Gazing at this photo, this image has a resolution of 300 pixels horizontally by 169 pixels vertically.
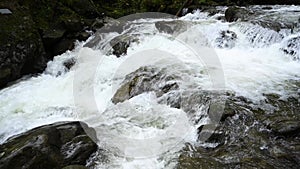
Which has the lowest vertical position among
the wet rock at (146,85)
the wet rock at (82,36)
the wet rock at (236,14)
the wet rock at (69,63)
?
the wet rock at (146,85)

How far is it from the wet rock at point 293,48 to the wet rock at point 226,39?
131cm

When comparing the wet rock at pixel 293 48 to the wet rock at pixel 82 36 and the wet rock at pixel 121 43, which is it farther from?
the wet rock at pixel 82 36

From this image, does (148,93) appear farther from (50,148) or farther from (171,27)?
(171,27)

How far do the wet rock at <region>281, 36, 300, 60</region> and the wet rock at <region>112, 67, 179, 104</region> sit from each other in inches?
117

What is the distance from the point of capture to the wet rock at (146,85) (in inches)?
214

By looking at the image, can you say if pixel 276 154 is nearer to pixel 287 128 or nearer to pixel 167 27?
pixel 287 128

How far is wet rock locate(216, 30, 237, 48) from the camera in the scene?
7.79m

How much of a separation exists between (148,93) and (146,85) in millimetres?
250

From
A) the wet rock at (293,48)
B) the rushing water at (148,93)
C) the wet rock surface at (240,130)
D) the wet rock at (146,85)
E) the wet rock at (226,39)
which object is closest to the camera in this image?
the wet rock surface at (240,130)

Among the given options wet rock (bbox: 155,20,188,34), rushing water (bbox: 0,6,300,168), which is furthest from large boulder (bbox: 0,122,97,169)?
wet rock (bbox: 155,20,188,34)

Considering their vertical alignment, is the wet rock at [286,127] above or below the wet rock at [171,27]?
below

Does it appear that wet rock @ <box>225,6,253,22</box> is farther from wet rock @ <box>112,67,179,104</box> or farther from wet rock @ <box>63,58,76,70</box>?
wet rock @ <box>63,58,76,70</box>

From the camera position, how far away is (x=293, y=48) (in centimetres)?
677

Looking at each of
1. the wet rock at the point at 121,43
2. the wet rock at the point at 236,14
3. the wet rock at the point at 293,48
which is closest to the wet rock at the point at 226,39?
the wet rock at the point at 236,14
